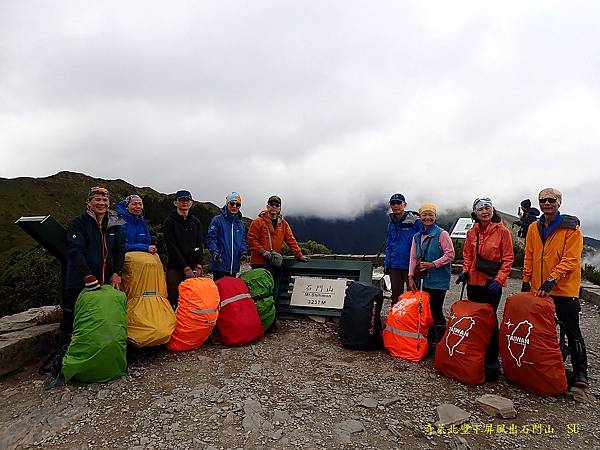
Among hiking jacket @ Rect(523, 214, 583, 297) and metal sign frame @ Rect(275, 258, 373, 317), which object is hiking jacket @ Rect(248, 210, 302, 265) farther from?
hiking jacket @ Rect(523, 214, 583, 297)

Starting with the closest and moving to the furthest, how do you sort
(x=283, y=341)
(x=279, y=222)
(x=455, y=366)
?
(x=455, y=366), (x=283, y=341), (x=279, y=222)

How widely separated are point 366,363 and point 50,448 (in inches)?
126

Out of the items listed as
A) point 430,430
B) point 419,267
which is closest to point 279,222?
point 419,267

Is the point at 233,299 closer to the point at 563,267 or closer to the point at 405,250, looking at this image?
the point at 405,250

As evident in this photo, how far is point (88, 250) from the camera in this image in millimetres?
4652

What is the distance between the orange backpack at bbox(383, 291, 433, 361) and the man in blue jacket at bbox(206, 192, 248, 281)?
240cm

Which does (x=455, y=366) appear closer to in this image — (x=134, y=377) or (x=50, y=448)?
(x=134, y=377)

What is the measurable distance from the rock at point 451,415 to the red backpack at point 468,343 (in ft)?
2.06

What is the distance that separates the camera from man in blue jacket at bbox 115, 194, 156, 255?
5461mm

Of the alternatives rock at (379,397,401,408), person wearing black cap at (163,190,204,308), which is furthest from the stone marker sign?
rock at (379,397,401,408)

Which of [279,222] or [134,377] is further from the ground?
[279,222]

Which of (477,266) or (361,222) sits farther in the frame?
(361,222)

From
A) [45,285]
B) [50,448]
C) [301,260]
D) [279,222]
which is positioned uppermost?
[279,222]

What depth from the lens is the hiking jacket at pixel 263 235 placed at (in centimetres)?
656
